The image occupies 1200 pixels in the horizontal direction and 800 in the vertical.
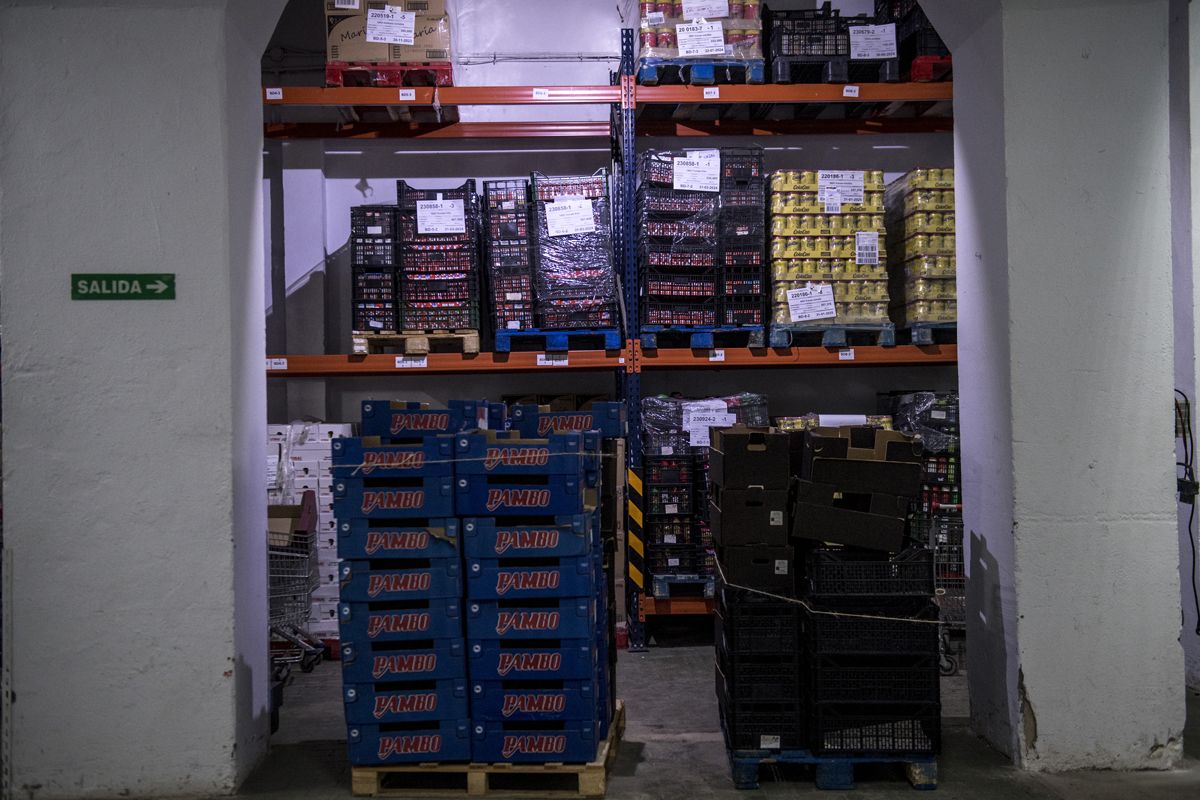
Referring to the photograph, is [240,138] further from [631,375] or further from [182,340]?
[631,375]

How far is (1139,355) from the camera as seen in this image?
199 inches

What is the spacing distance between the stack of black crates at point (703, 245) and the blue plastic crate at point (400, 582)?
3722mm

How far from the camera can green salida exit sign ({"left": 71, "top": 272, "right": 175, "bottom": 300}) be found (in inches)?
189

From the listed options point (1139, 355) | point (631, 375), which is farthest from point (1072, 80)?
point (631, 375)

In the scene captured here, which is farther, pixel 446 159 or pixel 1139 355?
pixel 446 159

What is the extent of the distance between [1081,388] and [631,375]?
3.73 meters

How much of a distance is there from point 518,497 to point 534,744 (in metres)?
1.22

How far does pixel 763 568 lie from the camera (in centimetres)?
496

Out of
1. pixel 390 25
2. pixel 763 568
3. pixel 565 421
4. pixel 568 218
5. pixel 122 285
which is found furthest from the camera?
pixel 568 218

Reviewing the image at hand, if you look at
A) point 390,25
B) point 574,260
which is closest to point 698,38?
point 574,260

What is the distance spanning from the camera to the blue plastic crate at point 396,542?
473 centimetres

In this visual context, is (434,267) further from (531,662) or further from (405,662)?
(531,662)

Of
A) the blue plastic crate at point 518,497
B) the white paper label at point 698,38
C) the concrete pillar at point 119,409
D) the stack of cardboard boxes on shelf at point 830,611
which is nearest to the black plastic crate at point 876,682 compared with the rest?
the stack of cardboard boxes on shelf at point 830,611

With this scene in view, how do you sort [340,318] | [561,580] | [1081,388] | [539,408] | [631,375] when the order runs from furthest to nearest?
[340,318], [631,375], [539,408], [1081,388], [561,580]
